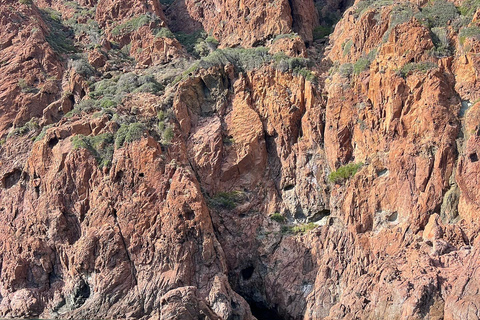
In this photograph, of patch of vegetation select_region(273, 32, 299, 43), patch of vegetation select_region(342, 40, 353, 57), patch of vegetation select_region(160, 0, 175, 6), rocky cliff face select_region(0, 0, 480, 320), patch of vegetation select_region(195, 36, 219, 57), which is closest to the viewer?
rocky cliff face select_region(0, 0, 480, 320)

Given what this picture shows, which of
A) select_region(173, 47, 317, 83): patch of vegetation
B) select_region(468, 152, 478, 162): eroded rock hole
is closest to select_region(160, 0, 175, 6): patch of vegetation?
select_region(173, 47, 317, 83): patch of vegetation

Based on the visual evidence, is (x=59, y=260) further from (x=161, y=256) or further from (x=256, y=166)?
(x=256, y=166)

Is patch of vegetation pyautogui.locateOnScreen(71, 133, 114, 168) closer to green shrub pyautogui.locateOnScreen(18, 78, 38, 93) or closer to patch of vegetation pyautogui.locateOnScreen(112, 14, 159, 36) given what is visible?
green shrub pyautogui.locateOnScreen(18, 78, 38, 93)

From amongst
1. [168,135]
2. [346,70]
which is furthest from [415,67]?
[168,135]

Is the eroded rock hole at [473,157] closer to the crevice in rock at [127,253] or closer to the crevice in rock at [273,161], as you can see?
the crevice in rock at [273,161]

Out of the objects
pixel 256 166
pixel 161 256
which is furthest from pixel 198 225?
pixel 256 166

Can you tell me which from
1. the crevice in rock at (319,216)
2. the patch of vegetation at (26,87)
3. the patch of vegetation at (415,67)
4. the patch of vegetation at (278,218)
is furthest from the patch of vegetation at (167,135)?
the patch of vegetation at (415,67)
